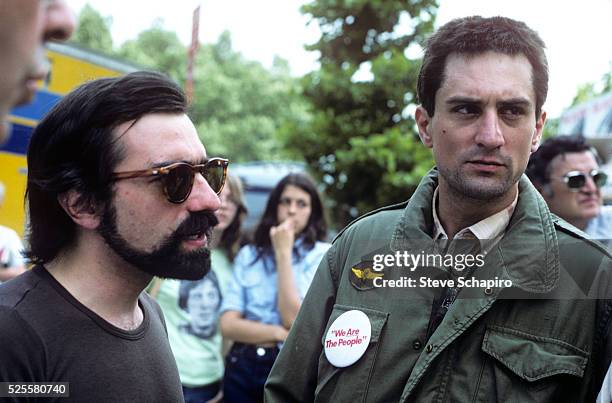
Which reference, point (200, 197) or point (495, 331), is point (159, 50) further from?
point (495, 331)

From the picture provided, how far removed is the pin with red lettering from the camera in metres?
1.97

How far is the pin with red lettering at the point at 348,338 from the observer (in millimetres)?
1970

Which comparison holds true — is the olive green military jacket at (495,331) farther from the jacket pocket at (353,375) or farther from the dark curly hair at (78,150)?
the dark curly hair at (78,150)

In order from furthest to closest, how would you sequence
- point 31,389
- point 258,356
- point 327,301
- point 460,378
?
point 258,356 < point 327,301 < point 460,378 < point 31,389

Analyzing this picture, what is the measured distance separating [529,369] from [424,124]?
3.10 ft

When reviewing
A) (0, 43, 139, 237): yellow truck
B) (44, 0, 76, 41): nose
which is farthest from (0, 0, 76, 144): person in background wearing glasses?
(0, 43, 139, 237): yellow truck

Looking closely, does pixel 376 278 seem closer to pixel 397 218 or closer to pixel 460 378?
pixel 397 218

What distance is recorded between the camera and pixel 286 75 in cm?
4350

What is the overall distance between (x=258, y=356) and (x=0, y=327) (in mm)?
2440

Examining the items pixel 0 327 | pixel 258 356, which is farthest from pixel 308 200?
pixel 0 327

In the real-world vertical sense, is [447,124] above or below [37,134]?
above

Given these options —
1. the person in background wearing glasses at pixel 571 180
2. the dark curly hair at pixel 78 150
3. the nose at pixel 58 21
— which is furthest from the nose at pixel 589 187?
the nose at pixel 58 21

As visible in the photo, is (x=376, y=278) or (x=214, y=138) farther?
(x=214, y=138)

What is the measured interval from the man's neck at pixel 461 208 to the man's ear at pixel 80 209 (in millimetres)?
1110
